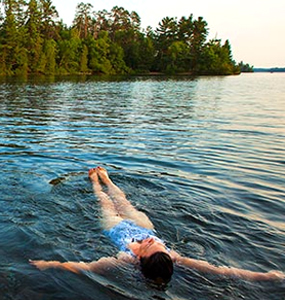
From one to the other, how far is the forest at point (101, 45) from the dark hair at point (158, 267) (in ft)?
221

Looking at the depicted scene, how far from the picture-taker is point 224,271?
473 cm

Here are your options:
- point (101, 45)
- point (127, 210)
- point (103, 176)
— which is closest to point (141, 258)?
point (127, 210)

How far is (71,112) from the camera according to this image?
21.3 metres

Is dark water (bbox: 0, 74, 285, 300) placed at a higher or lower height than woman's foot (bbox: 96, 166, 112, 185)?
lower

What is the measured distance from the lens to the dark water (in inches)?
178

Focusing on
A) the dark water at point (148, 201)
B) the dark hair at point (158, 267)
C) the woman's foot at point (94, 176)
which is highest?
the dark hair at point (158, 267)

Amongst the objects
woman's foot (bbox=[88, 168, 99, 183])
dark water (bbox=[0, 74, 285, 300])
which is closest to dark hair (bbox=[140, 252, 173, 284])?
dark water (bbox=[0, 74, 285, 300])

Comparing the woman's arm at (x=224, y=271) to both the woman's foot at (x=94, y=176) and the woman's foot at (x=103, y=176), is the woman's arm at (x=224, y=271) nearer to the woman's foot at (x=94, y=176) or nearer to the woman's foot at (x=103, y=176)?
the woman's foot at (x=103, y=176)

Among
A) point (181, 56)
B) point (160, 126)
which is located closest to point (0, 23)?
point (181, 56)

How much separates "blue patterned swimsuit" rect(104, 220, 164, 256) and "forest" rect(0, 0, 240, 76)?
216 ft

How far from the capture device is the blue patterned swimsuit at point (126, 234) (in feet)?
17.6

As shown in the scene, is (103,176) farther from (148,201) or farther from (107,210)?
(107,210)

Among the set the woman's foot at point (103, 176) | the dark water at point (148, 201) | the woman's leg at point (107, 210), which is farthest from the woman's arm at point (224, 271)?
the woman's foot at point (103, 176)

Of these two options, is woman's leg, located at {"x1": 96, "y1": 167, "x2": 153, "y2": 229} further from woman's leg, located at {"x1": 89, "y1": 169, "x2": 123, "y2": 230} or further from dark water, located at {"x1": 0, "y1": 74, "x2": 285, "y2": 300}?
dark water, located at {"x1": 0, "y1": 74, "x2": 285, "y2": 300}
